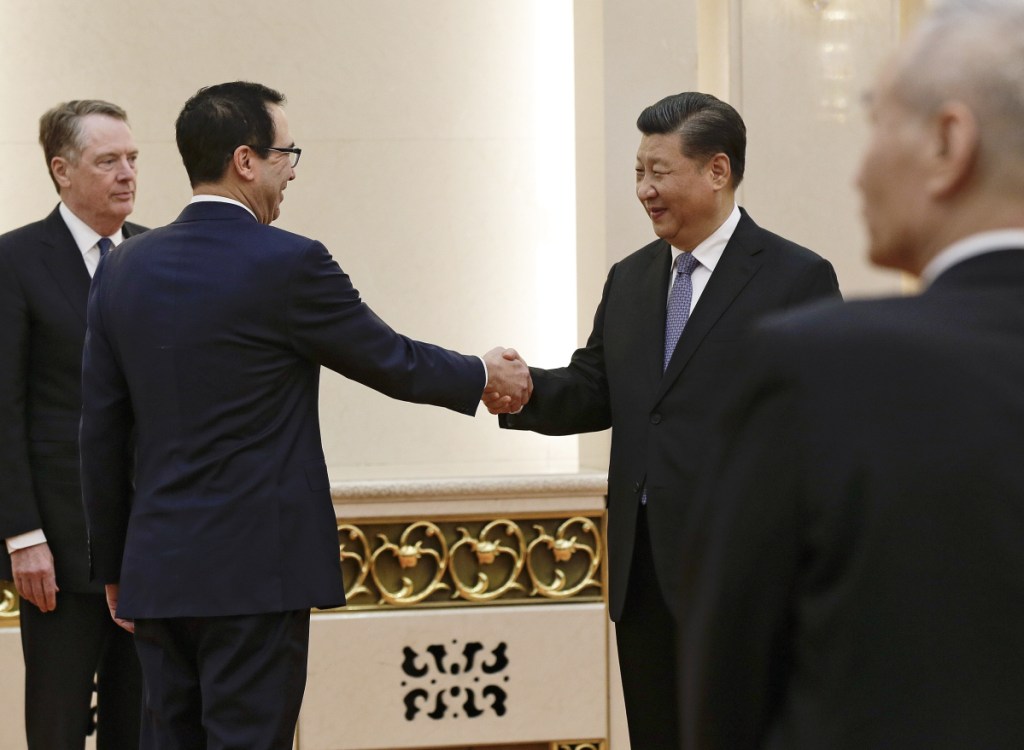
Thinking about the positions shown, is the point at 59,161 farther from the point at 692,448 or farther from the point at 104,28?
the point at 692,448

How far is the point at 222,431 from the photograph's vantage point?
2.13 m

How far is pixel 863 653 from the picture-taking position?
89 centimetres

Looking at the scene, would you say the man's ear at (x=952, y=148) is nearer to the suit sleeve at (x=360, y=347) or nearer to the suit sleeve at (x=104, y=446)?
the suit sleeve at (x=360, y=347)

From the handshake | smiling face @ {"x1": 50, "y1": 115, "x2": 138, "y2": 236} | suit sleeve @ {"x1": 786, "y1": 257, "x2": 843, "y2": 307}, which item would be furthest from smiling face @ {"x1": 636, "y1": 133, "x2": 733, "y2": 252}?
smiling face @ {"x1": 50, "y1": 115, "x2": 138, "y2": 236}

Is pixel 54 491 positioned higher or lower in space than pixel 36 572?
higher

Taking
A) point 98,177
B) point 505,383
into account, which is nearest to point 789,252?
point 505,383

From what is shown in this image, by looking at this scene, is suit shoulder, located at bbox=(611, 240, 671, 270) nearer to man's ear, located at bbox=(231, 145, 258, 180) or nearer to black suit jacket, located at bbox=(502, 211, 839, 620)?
black suit jacket, located at bbox=(502, 211, 839, 620)

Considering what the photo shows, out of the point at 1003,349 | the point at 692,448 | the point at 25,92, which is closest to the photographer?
the point at 1003,349

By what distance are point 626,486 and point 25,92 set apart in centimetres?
246

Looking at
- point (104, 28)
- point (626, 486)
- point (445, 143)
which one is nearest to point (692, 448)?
point (626, 486)

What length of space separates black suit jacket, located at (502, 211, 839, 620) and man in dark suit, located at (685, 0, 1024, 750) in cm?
134

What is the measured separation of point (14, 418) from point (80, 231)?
45 centimetres

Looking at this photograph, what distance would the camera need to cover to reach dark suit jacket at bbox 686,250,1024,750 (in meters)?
0.86

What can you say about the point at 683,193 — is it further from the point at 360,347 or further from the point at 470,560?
the point at 470,560
